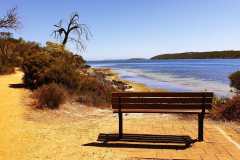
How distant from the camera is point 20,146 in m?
7.16

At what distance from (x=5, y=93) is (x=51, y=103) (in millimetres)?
4006

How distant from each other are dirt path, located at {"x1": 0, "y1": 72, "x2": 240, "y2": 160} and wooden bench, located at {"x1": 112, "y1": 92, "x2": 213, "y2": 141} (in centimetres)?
67

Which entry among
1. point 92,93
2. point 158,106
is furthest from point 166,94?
point 92,93

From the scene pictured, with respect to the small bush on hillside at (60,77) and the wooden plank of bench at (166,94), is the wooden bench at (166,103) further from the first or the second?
the small bush on hillside at (60,77)

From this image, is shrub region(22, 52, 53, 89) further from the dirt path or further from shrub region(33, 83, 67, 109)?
shrub region(33, 83, 67, 109)

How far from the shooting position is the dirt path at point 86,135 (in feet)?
21.7

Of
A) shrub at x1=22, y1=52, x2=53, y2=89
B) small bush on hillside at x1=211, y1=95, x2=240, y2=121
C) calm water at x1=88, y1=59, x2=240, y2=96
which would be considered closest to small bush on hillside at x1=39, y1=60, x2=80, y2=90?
shrub at x1=22, y1=52, x2=53, y2=89

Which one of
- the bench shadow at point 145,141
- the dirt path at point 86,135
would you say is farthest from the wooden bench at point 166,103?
the dirt path at point 86,135

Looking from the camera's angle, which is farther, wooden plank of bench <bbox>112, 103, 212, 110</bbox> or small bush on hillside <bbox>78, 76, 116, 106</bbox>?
small bush on hillside <bbox>78, 76, 116, 106</bbox>

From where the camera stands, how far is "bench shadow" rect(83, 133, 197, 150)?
721 cm

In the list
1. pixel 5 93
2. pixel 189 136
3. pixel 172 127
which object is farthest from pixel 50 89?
pixel 189 136

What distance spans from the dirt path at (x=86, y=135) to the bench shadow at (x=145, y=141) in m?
0.04

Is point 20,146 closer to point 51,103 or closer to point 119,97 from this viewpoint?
point 119,97

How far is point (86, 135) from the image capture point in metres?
8.16
